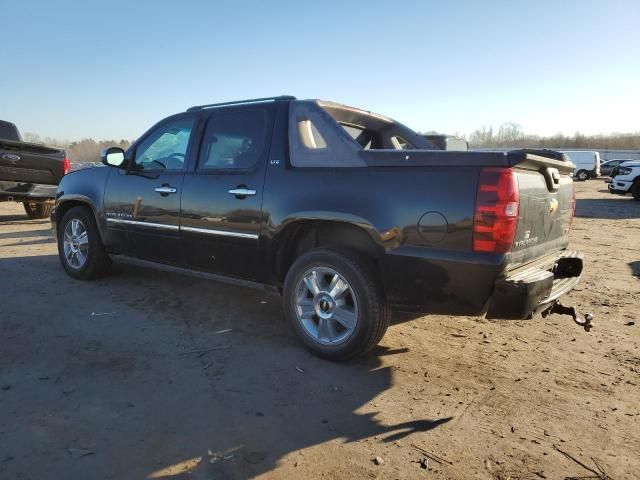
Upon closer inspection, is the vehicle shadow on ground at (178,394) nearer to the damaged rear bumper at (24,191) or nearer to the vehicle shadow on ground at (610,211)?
the damaged rear bumper at (24,191)

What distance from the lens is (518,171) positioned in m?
2.92

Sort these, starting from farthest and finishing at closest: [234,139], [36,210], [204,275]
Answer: [36,210] → [204,275] → [234,139]

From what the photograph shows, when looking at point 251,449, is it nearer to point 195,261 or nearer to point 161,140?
point 195,261

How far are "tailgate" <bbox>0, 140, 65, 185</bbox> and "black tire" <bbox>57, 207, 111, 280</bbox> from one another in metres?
5.20

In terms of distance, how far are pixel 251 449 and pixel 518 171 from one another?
222 centimetres

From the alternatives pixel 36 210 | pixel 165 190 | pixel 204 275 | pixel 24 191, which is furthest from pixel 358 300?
pixel 36 210

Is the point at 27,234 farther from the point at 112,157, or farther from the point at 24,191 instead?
the point at 112,157

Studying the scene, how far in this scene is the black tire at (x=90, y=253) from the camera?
5320mm

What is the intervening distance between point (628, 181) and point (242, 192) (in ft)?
64.2

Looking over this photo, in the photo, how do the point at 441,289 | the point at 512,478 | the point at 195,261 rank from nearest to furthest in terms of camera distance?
the point at 512,478 → the point at 441,289 → the point at 195,261

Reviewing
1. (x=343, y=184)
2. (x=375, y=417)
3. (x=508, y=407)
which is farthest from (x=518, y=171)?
(x=375, y=417)

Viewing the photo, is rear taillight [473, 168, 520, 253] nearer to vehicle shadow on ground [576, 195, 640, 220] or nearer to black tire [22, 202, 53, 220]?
black tire [22, 202, 53, 220]

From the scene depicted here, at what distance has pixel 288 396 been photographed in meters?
2.96

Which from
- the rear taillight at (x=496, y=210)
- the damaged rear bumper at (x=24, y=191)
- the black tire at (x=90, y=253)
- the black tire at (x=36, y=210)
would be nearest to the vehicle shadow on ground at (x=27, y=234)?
the damaged rear bumper at (x=24, y=191)
